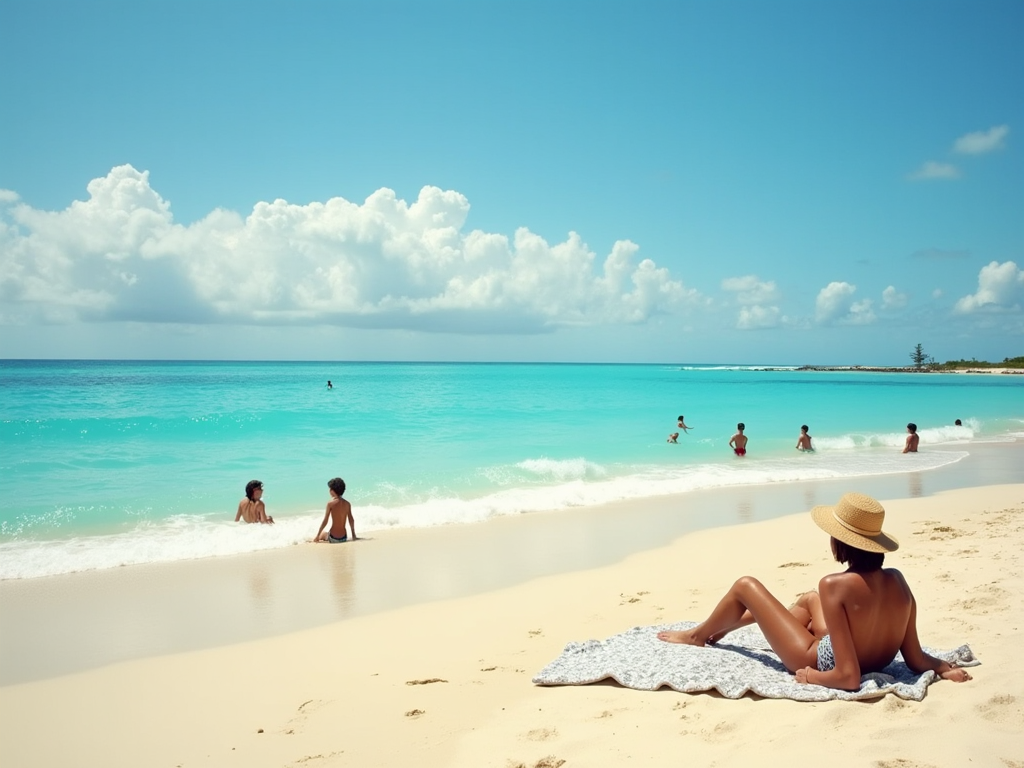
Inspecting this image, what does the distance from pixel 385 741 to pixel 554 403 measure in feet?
149

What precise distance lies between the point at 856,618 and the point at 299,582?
22.0 feet

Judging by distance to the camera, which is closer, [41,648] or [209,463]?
[41,648]

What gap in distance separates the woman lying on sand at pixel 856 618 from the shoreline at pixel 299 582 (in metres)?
4.31

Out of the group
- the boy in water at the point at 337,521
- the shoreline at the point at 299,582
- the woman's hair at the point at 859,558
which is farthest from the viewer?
→ the boy in water at the point at 337,521

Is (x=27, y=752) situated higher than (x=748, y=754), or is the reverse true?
(x=748, y=754)

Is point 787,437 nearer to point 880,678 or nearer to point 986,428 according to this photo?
point 986,428

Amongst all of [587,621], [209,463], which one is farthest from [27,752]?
[209,463]

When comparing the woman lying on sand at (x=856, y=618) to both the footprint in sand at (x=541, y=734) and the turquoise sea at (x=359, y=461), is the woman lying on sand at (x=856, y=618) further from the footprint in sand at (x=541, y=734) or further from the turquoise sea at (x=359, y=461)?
the turquoise sea at (x=359, y=461)

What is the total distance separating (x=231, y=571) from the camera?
370 inches

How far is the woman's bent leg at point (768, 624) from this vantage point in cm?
470

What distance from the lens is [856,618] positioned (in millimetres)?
4352

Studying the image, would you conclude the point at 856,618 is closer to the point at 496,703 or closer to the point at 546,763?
the point at 546,763

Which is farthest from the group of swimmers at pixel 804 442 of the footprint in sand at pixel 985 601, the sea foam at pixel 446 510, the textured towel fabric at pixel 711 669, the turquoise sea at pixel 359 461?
the textured towel fabric at pixel 711 669

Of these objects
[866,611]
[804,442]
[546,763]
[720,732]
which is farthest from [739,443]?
[546,763]
